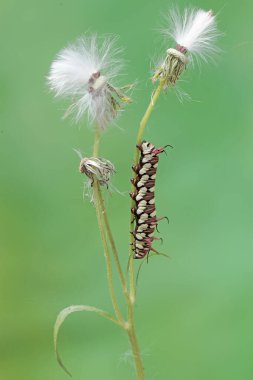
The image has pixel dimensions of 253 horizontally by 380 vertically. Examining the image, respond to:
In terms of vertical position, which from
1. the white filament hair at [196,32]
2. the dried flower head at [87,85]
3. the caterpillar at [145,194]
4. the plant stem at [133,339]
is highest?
the white filament hair at [196,32]

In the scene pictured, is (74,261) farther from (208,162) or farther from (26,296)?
(208,162)

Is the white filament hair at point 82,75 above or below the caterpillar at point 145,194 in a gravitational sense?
above

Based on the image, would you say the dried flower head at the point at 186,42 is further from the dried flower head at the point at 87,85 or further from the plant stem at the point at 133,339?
the plant stem at the point at 133,339

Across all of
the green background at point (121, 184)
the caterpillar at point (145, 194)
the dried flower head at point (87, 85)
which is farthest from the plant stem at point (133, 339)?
the green background at point (121, 184)

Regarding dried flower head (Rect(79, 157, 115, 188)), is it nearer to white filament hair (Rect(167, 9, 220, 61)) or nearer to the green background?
white filament hair (Rect(167, 9, 220, 61))

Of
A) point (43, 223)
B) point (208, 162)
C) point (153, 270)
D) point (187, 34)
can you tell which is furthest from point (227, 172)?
point (187, 34)

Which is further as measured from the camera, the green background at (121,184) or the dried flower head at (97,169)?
the green background at (121,184)

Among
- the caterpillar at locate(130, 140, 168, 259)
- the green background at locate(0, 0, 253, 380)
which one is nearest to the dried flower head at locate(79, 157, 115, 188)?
the caterpillar at locate(130, 140, 168, 259)
